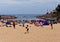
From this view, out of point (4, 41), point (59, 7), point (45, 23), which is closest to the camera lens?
point (4, 41)

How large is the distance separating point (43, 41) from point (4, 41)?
237cm

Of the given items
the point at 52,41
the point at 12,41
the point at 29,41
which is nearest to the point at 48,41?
the point at 52,41

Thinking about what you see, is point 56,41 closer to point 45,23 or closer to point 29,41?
point 29,41

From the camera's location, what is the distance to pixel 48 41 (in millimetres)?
11977

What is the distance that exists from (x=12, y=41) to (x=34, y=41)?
4.38ft

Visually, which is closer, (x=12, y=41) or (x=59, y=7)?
(x=12, y=41)

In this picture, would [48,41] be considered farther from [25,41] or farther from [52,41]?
[25,41]

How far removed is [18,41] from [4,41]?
2.78ft

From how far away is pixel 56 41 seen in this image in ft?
39.2

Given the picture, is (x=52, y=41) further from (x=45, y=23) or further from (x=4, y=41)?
(x=45, y=23)

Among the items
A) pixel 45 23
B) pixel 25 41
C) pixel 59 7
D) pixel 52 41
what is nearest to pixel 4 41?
pixel 25 41

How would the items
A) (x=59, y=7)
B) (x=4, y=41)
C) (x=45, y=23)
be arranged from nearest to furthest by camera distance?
(x=4, y=41) < (x=45, y=23) < (x=59, y=7)

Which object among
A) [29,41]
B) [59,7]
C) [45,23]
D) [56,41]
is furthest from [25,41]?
[59,7]

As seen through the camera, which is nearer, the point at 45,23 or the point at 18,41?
the point at 18,41
